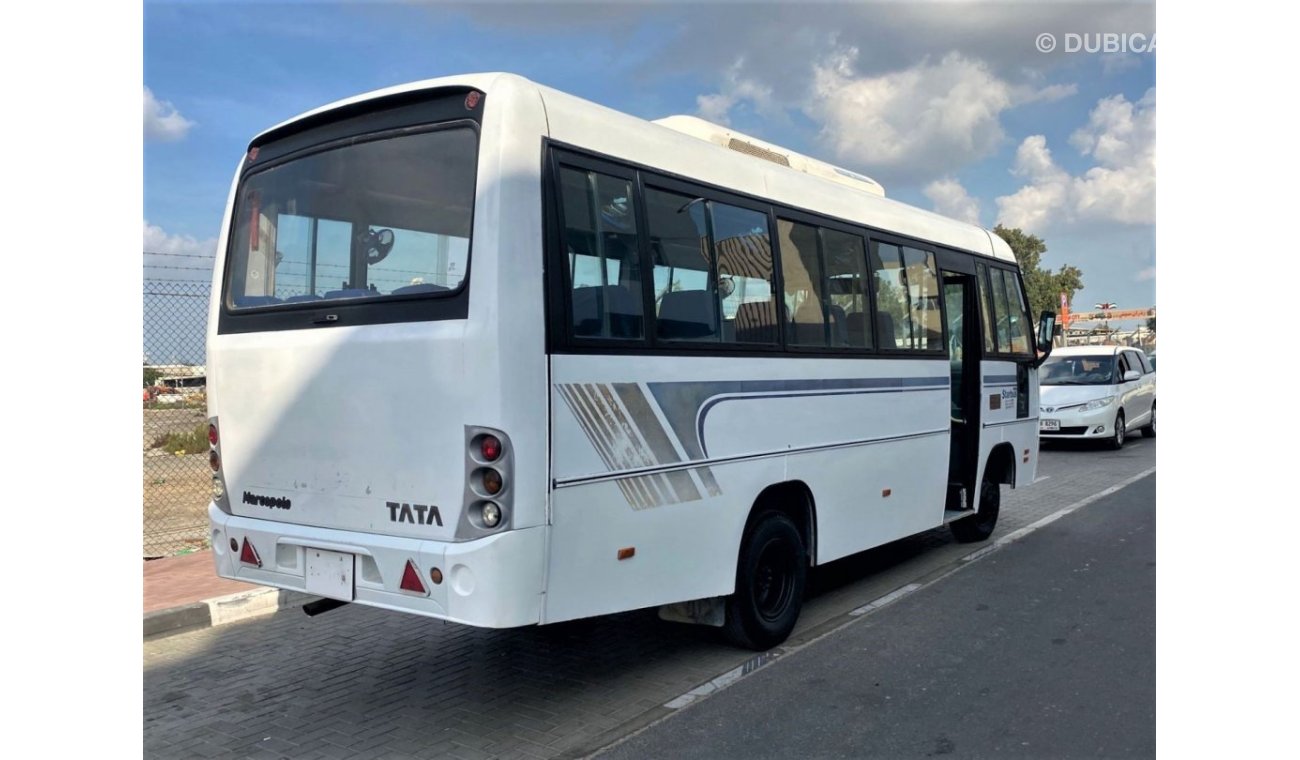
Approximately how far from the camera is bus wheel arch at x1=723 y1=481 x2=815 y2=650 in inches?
227

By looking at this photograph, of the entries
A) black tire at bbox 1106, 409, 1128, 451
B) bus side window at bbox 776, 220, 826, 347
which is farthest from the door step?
black tire at bbox 1106, 409, 1128, 451

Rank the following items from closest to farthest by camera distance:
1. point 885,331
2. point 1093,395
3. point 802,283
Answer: point 802,283, point 885,331, point 1093,395

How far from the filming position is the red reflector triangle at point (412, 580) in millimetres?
Answer: 4293

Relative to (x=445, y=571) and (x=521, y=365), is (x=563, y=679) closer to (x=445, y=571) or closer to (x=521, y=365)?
(x=445, y=571)

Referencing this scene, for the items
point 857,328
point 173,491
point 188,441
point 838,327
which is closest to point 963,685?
point 838,327

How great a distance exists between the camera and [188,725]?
4945 mm

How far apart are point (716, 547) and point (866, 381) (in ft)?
7.11

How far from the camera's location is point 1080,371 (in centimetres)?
1833

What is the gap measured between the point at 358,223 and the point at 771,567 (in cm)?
329

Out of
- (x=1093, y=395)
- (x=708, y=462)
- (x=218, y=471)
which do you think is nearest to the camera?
(x=218, y=471)

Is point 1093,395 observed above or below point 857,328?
below

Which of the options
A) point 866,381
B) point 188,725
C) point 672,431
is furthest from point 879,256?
point 188,725

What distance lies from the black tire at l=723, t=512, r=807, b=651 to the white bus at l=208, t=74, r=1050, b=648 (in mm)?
19

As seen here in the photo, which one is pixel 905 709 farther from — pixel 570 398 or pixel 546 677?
pixel 570 398
